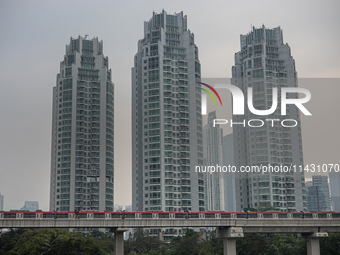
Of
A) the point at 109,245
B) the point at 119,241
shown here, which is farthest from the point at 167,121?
the point at 119,241

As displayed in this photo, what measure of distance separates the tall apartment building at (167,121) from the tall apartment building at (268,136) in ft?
70.7

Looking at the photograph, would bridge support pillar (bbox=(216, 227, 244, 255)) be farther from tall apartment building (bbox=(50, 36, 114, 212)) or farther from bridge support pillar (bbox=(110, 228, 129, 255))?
tall apartment building (bbox=(50, 36, 114, 212))

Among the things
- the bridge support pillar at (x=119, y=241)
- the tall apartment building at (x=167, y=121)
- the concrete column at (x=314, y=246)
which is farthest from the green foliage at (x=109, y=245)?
the tall apartment building at (x=167, y=121)

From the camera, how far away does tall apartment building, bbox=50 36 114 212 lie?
172 metres

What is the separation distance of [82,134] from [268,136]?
69123mm

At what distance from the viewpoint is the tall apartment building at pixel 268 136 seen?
16462cm

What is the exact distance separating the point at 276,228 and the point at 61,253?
36261 mm

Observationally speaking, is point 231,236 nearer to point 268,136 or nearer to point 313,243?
point 313,243

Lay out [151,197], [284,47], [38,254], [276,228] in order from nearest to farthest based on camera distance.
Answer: [38,254]
[276,228]
[151,197]
[284,47]

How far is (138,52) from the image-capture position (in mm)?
181625

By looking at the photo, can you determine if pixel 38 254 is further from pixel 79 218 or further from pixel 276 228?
pixel 276 228

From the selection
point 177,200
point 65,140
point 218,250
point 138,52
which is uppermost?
point 138,52

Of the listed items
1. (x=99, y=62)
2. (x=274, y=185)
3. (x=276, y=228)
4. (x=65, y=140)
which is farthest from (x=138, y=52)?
(x=276, y=228)

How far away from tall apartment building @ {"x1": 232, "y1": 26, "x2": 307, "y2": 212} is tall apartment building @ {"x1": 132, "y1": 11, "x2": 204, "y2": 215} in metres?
21.5
